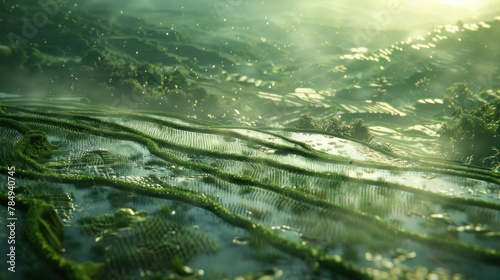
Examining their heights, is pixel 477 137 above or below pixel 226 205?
above

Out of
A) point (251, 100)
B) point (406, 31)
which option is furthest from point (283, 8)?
point (251, 100)

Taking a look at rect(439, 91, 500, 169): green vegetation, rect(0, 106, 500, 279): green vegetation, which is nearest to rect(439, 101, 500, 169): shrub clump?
rect(439, 91, 500, 169): green vegetation

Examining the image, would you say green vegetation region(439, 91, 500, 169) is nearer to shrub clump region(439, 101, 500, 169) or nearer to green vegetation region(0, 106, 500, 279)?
shrub clump region(439, 101, 500, 169)

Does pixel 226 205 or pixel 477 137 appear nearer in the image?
pixel 226 205

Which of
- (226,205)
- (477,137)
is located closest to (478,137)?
(477,137)

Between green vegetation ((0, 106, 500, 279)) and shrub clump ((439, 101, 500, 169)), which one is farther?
shrub clump ((439, 101, 500, 169))

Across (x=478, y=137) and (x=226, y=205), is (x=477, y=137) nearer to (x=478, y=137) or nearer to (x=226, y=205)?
(x=478, y=137)

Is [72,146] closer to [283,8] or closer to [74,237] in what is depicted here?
[74,237]

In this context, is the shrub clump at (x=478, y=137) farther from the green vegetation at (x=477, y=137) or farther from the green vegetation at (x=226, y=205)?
the green vegetation at (x=226, y=205)
